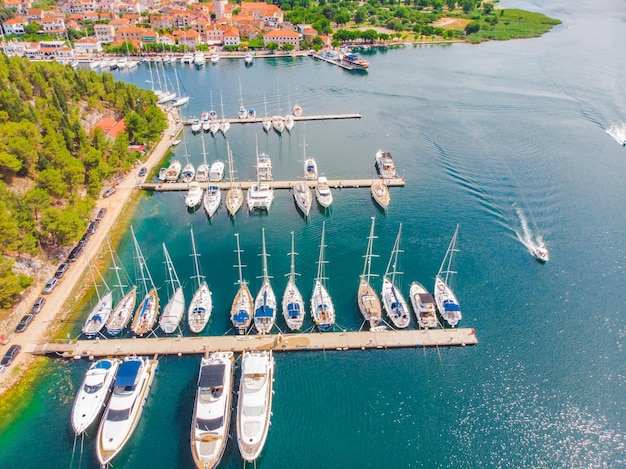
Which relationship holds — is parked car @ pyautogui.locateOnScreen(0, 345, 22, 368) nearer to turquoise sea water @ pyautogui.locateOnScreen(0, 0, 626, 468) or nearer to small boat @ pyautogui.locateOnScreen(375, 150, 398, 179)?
turquoise sea water @ pyautogui.locateOnScreen(0, 0, 626, 468)

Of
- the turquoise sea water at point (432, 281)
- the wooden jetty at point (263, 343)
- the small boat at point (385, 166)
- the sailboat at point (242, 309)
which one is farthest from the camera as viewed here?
the small boat at point (385, 166)

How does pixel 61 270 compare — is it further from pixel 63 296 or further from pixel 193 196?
pixel 193 196

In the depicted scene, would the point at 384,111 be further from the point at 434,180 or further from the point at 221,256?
the point at 221,256

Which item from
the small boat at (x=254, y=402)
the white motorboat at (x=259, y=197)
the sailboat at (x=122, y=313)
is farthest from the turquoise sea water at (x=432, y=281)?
the sailboat at (x=122, y=313)

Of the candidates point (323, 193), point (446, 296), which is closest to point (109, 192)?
point (323, 193)

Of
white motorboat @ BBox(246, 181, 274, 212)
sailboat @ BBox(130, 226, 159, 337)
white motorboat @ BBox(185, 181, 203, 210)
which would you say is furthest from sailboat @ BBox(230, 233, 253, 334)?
white motorboat @ BBox(185, 181, 203, 210)

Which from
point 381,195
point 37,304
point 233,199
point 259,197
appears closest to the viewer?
point 37,304

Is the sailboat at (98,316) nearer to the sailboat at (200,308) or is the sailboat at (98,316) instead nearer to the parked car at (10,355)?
the parked car at (10,355)
